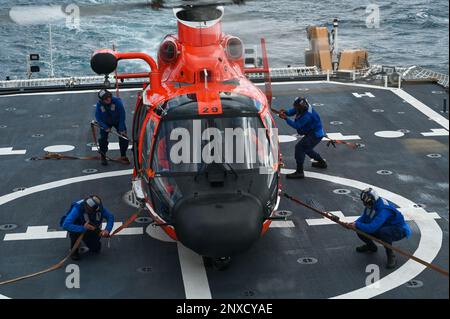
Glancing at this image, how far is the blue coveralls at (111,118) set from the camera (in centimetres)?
1686

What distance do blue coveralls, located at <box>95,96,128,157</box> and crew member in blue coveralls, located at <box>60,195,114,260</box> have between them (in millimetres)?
4659

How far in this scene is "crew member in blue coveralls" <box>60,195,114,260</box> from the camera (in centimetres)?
1219

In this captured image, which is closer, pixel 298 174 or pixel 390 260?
pixel 390 260

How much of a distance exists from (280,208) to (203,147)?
9.91 ft

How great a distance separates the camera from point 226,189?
11.7 m

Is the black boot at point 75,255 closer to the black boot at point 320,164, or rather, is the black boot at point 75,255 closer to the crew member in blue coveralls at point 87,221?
the crew member in blue coveralls at point 87,221

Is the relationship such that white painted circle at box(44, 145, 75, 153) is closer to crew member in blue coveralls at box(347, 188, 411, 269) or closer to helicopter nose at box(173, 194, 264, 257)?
helicopter nose at box(173, 194, 264, 257)

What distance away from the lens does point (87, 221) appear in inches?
487

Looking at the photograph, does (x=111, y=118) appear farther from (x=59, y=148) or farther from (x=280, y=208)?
(x=280, y=208)

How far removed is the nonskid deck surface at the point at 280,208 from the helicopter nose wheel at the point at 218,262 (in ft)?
0.34

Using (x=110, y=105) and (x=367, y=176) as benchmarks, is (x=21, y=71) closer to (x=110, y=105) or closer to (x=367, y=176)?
(x=110, y=105)

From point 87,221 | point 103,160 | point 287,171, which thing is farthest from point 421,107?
point 87,221

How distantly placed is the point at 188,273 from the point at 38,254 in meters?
2.68

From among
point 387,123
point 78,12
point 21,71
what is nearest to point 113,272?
point 78,12
